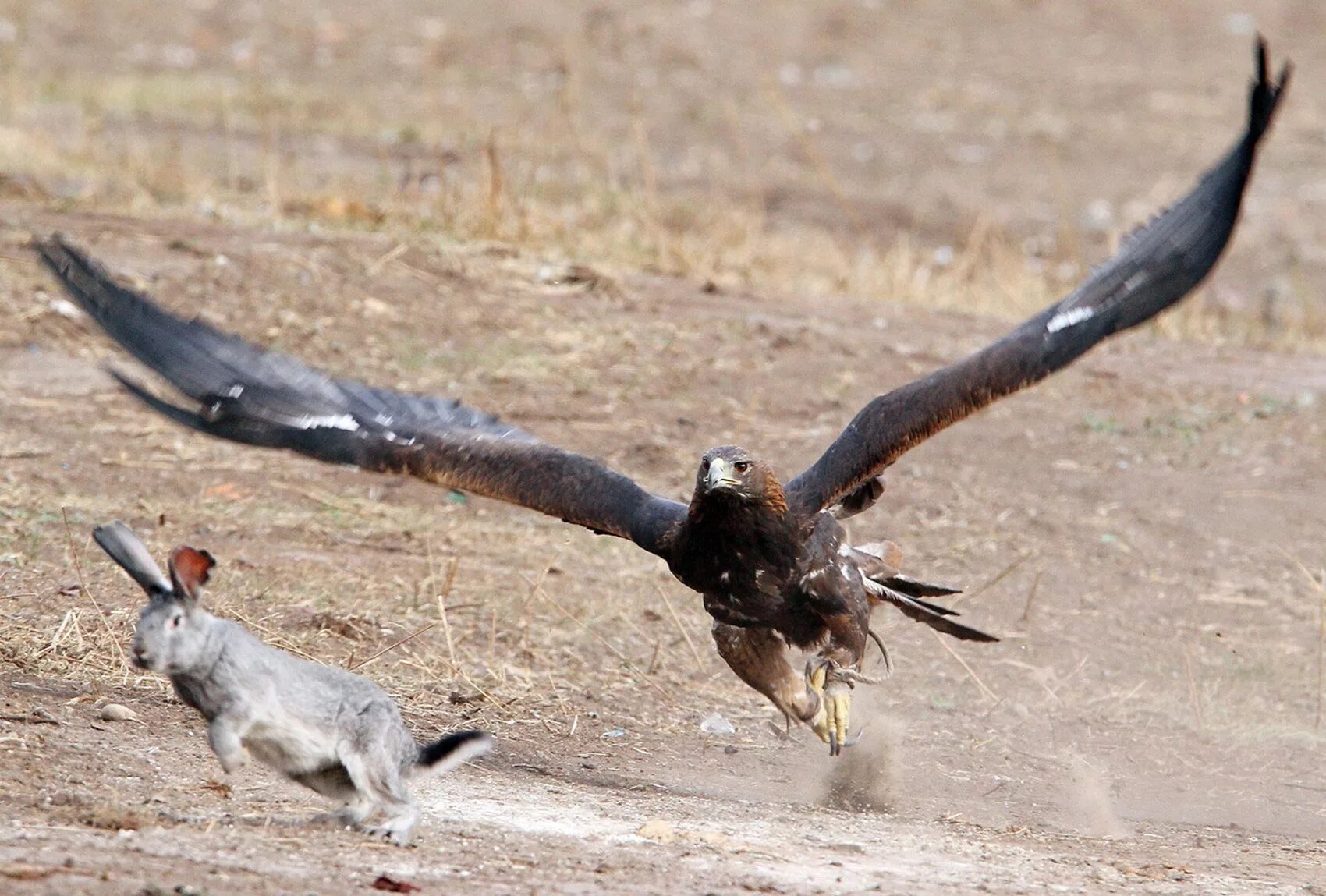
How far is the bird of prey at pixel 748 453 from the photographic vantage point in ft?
21.9

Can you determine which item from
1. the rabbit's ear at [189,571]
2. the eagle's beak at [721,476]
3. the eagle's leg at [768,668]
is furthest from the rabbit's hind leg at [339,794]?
the eagle's leg at [768,668]

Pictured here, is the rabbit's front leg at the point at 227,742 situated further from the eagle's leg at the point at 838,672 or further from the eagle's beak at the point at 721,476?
the eagle's leg at the point at 838,672

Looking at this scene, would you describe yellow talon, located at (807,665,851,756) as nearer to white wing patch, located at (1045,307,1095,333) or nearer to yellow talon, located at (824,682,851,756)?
yellow talon, located at (824,682,851,756)

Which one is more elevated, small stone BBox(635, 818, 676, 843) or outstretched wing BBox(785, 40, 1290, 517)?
outstretched wing BBox(785, 40, 1290, 517)

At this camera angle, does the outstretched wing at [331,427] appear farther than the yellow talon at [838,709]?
No

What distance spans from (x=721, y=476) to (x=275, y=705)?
1.91 m

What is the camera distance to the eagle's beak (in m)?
6.45

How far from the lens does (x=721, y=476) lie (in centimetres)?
645

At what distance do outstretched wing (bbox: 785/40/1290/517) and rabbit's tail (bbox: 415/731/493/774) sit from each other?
1.83 m

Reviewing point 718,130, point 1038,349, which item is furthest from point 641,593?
point 718,130

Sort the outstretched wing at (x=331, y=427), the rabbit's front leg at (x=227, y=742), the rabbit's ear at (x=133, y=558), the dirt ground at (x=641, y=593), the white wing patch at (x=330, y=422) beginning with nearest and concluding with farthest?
the rabbit's front leg at (x=227, y=742) → the rabbit's ear at (x=133, y=558) → the dirt ground at (x=641, y=593) → the outstretched wing at (x=331, y=427) → the white wing patch at (x=330, y=422)

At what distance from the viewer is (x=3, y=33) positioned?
20.2 metres

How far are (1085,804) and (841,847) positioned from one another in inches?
60.2

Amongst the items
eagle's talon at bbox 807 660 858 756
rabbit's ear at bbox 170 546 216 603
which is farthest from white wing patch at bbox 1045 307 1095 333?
rabbit's ear at bbox 170 546 216 603
